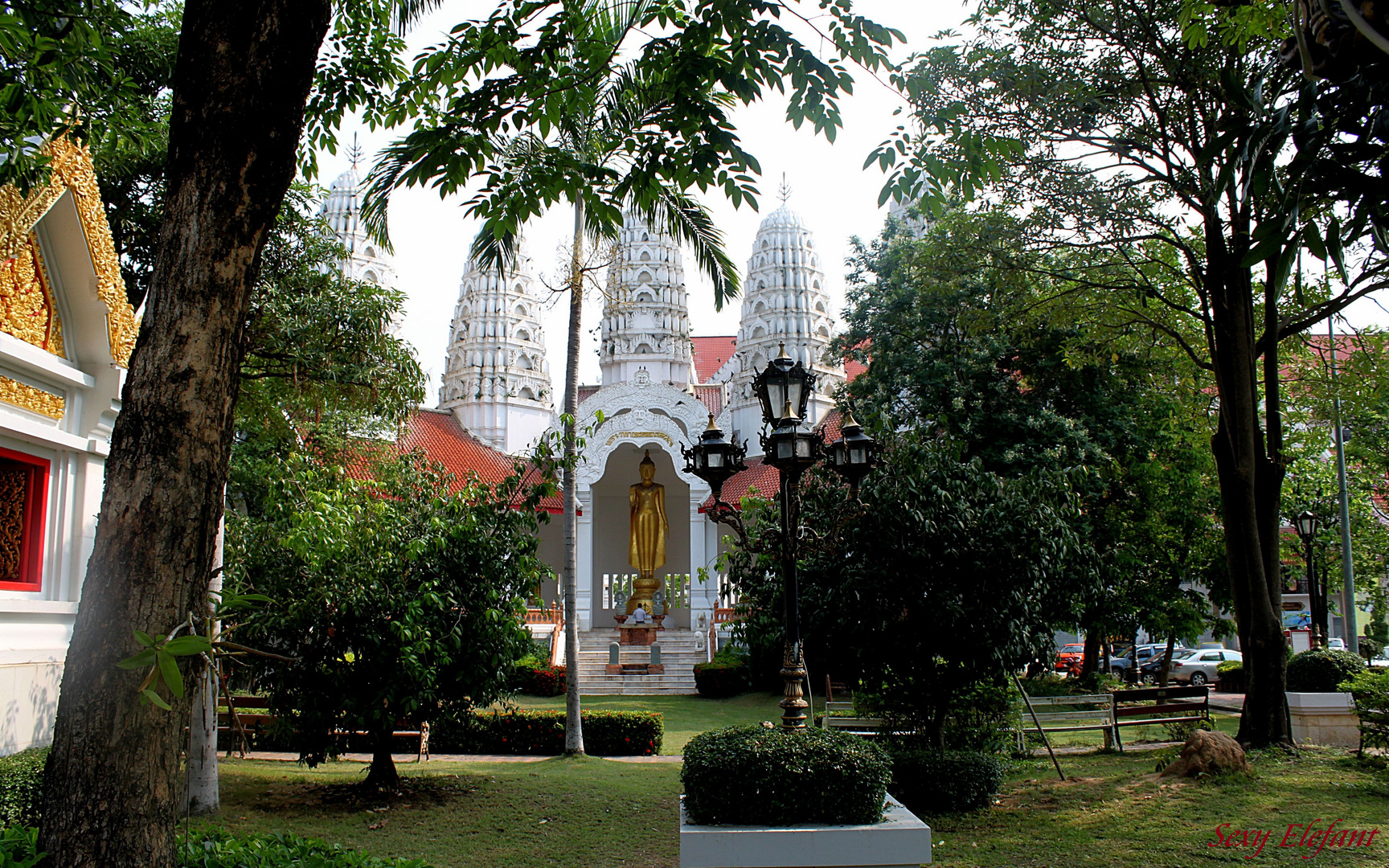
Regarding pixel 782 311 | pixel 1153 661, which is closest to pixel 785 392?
pixel 782 311

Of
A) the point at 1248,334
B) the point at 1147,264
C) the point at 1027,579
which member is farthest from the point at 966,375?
the point at 1027,579

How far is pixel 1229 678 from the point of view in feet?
85.3

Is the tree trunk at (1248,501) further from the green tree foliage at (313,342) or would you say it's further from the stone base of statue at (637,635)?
the stone base of statue at (637,635)

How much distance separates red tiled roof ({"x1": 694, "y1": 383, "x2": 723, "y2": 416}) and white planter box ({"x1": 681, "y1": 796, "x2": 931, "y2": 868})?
29136mm

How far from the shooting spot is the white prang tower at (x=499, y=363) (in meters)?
30.0

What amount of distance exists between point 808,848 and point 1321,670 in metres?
10.4

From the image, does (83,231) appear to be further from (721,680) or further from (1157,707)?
(721,680)

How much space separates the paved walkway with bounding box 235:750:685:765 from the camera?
1221cm

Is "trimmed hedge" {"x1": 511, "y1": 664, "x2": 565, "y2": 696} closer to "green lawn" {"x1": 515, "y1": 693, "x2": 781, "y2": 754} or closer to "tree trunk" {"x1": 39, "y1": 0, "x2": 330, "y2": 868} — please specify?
"green lawn" {"x1": 515, "y1": 693, "x2": 781, "y2": 754}

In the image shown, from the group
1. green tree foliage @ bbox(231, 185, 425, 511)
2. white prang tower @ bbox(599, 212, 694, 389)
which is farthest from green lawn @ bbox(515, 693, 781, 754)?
white prang tower @ bbox(599, 212, 694, 389)

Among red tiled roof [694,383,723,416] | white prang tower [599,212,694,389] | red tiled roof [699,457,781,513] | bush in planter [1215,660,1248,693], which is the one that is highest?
white prang tower [599,212,694,389]

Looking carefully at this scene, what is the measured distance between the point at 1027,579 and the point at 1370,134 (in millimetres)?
5958

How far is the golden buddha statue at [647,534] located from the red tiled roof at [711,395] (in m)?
8.34

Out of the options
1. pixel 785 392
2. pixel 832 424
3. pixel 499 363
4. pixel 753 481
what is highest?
pixel 499 363
